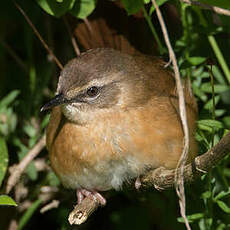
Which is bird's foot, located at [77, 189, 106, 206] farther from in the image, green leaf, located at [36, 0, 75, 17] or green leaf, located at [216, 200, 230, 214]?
green leaf, located at [36, 0, 75, 17]

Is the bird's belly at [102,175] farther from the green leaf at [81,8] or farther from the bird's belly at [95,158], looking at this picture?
the green leaf at [81,8]

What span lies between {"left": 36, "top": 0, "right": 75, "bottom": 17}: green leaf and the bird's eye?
0.50m

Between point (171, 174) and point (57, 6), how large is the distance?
1.17m

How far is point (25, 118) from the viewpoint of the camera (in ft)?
A: 12.5

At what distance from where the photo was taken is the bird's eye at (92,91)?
291 cm

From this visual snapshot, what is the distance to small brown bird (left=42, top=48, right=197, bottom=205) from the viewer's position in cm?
288

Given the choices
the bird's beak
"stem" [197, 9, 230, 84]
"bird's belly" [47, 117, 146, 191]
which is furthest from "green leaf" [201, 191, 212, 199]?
the bird's beak

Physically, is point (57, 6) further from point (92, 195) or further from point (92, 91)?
point (92, 195)

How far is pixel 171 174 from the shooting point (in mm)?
2658

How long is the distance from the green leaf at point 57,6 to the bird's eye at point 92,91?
1.64 feet

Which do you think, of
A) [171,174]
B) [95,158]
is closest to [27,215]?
[95,158]

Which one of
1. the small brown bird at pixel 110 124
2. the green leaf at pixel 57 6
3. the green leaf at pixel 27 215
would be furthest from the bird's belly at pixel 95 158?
the green leaf at pixel 57 6

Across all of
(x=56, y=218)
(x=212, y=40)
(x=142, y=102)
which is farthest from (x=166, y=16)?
(x=56, y=218)

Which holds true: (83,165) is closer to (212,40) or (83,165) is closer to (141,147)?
(141,147)
